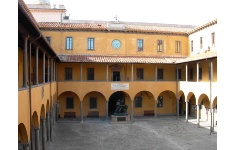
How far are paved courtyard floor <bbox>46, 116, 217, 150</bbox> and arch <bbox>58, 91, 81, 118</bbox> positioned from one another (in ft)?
7.15

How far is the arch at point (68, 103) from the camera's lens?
2903 centimetres

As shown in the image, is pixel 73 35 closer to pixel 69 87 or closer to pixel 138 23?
pixel 69 87

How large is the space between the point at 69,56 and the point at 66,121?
273 inches

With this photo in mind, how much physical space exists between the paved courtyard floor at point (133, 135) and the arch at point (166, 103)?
360 cm

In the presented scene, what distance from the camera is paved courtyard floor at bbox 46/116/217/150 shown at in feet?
58.3

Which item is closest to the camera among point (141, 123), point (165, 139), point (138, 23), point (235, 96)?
point (235, 96)

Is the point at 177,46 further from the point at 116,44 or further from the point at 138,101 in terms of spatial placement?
the point at 138,101

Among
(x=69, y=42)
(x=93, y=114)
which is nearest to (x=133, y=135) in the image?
(x=93, y=114)

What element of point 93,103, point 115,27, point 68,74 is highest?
point 115,27

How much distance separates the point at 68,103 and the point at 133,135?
10.9 metres

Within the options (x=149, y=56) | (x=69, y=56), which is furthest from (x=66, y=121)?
(x=149, y=56)

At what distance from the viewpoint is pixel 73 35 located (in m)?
29.1

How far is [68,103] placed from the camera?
2933 cm

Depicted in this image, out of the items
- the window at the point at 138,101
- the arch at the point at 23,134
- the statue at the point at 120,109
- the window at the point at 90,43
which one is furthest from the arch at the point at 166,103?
the arch at the point at 23,134
